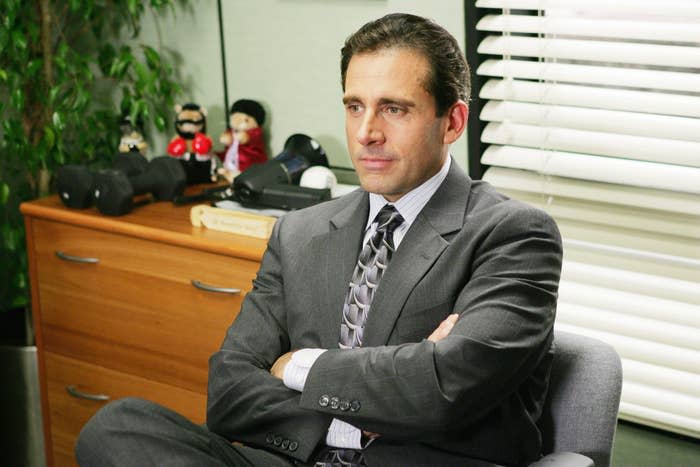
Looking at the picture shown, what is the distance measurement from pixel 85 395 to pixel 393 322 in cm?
153

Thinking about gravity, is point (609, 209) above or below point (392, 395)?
above

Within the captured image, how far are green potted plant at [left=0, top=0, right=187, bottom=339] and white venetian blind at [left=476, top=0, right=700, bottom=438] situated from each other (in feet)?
4.10

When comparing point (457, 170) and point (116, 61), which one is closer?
point (457, 170)

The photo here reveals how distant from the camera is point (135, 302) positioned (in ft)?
9.90

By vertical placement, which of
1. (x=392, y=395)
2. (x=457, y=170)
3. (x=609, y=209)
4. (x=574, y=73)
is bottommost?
(x=392, y=395)

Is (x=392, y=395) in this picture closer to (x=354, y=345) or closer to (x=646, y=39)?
(x=354, y=345)

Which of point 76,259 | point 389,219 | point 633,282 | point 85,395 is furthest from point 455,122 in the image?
point 85,395

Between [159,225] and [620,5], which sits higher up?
[620,5]

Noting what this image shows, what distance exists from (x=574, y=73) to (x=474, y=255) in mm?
853

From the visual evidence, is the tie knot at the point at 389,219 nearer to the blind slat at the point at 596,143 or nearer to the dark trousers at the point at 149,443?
the dark trousers at the point at 149,443

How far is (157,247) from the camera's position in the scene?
2918 mm

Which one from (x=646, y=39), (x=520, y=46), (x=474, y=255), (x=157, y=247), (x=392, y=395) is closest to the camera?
(x=392, y=395)

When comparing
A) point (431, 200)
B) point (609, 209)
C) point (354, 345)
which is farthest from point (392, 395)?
point (609, 209)

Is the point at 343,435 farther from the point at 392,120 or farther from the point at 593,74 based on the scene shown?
the point at 593,74
